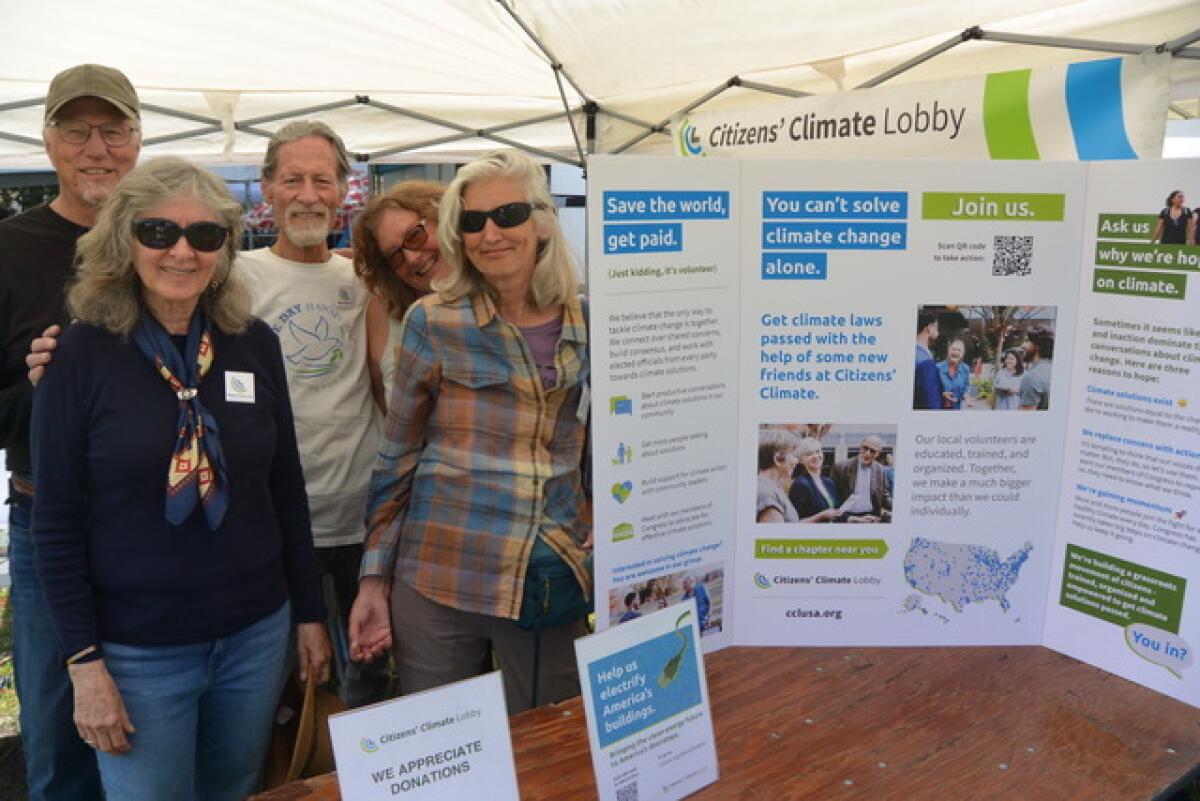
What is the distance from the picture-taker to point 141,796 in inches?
58.4

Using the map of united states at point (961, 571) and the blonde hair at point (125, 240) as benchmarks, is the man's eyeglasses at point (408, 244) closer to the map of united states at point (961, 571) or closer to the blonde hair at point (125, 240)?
the blonde hair at point (125, 240)

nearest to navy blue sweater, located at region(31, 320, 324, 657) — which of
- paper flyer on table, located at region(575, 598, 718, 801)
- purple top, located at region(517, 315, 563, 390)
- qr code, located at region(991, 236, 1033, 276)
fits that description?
purple top, located at region(517, 315, 563, 390)

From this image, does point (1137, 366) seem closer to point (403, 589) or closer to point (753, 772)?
point (753, 772)

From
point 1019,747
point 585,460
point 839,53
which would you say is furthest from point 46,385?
point 839,53

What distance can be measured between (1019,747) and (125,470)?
1509 mm

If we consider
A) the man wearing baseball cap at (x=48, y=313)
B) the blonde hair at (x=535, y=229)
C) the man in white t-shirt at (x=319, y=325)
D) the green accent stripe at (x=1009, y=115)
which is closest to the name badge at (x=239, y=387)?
the blonde hair at (x=535, y=229)

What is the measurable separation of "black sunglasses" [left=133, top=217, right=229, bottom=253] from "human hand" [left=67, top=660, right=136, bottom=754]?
0.69 meters

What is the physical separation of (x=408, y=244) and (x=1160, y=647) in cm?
182

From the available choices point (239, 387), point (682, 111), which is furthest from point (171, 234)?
point (682, 111)

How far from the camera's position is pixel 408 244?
2.20 meters

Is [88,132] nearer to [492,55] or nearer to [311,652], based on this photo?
[311,652]

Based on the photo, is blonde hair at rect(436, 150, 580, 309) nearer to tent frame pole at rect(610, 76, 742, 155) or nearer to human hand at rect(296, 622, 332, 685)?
human hand at rect(296, 622, 332, 685)

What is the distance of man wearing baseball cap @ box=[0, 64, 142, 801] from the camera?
1.76 metres

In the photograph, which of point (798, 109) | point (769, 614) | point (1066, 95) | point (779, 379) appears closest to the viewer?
point (779, 379)
